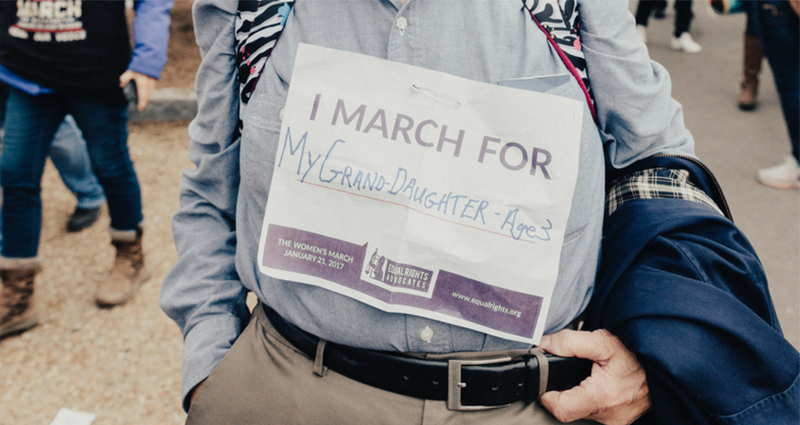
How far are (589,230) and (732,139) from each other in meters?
4.48

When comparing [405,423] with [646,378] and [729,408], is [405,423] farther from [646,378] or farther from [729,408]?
[729,408]

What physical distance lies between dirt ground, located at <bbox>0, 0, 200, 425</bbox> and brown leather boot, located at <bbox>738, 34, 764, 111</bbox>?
15.9 ft

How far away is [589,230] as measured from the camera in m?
1.04

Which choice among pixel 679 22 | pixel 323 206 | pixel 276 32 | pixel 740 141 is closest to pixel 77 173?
pixel 276 32

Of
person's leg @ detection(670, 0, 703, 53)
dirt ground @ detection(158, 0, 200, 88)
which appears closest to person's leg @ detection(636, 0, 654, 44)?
person's leg @ detection(670, 0, 703, 53)

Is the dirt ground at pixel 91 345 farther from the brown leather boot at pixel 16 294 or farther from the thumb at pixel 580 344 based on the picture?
the thumb at pixel 580 344

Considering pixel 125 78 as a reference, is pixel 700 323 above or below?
above

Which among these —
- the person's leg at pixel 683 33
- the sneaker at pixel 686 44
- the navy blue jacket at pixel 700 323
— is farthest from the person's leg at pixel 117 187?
the sneaker at pixel 686 44

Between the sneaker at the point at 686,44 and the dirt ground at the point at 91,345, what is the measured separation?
6039 millimetres

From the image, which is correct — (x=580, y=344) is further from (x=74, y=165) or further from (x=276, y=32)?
(x=74, y=165)

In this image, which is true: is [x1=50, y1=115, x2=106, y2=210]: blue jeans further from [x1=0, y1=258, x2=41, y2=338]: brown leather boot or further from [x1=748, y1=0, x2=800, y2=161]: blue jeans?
[x1=748, y1=0, x2=800, y2=161]: blue jeans

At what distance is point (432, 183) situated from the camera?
959 millimetres

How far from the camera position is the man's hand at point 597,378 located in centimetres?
105

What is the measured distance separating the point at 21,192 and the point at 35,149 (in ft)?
0.67
